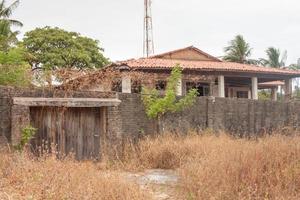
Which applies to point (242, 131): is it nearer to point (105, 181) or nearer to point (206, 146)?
point (206, 146)

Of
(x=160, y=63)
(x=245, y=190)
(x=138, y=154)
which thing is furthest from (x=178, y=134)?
(x=160, y=63)

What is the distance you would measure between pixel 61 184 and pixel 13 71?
6.63m

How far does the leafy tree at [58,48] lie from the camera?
28766 millimetres

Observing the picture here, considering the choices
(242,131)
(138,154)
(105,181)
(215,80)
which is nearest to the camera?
(105,181)

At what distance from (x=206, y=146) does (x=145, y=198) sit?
4897 millimetres

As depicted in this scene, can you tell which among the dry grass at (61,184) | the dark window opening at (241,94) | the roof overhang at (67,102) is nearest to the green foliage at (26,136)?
the roof overhang at (67,102)

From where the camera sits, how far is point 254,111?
16812mm

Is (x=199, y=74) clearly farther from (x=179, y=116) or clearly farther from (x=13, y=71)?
(x=13, y=71)

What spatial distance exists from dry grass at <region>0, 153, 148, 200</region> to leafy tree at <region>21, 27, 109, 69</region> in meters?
21.6

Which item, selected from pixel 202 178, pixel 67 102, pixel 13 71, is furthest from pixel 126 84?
pixel 202 178

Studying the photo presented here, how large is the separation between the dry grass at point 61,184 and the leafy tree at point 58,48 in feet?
70.7

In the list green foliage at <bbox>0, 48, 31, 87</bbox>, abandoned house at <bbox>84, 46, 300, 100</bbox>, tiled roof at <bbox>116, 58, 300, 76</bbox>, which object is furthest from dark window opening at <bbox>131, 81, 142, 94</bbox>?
green foliage at <bbox>0, 48, 31, 87</bbox>

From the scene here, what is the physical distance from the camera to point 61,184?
20.6ft

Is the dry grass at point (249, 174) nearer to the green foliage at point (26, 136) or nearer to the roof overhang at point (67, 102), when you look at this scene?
the roof overhang at point (67, 102)
